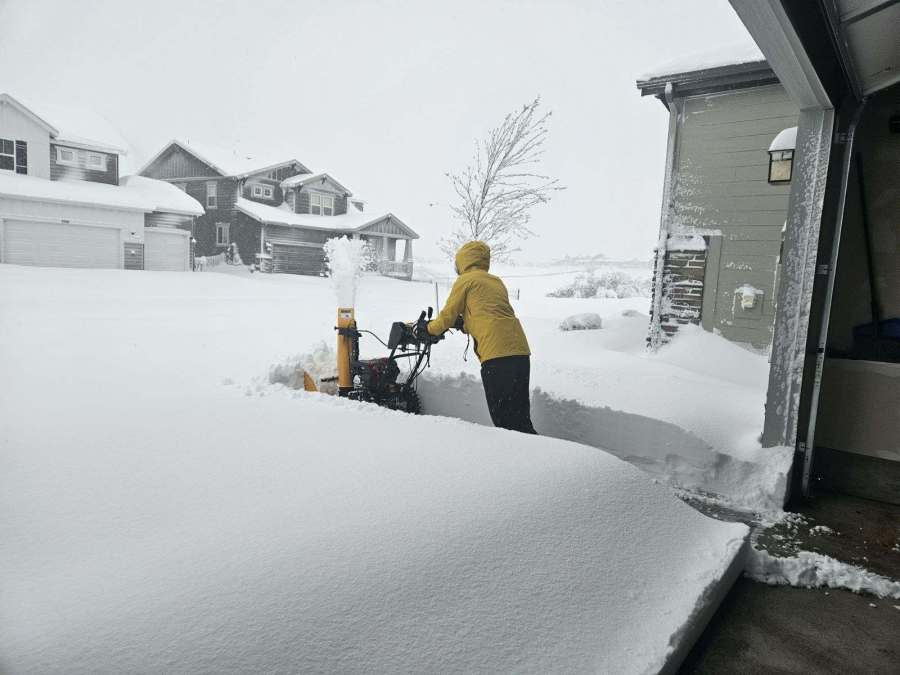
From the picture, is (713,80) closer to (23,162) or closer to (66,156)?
(23,162)

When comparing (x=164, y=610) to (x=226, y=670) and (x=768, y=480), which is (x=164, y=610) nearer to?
(x=226, y=670)

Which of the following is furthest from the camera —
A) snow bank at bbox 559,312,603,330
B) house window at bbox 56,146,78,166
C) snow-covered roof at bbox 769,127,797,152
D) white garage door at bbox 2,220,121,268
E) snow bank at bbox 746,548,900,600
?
house window at bbox 56,146,78,166

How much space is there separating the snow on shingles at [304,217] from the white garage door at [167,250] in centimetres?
332

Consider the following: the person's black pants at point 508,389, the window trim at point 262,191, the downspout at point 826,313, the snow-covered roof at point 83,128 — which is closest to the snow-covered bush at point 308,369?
the person's black pants at point 508,389

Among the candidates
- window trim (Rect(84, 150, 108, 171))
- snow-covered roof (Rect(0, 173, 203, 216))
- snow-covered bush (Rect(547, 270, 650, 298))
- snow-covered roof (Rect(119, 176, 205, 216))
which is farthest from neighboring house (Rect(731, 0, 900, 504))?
window trim (Rect(84, 150, 108, 171))

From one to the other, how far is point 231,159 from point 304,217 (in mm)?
3795

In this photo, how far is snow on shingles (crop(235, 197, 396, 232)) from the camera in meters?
20.7

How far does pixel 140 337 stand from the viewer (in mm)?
6762

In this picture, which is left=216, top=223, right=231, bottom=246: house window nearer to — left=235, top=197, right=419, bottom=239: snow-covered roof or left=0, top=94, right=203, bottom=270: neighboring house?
left=235, top=197, right=419, bottom=239: snow-covered roof

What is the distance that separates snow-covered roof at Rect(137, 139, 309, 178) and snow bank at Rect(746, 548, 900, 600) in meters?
21.9

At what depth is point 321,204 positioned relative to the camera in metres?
23.4

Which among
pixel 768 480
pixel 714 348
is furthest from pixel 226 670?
pixel 714 348

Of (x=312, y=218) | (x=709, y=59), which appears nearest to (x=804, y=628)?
(x=709, y=59)

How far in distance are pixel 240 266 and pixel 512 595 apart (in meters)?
22.1
